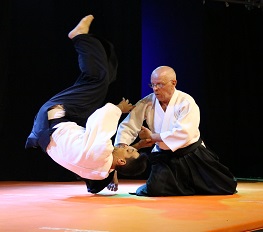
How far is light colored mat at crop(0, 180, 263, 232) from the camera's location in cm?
228

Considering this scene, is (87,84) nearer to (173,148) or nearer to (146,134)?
(146,134)

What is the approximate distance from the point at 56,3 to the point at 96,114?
2.47 metres

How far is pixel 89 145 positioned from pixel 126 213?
0.69m

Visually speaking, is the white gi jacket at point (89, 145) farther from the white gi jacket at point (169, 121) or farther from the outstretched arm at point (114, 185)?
the white gi jacket at point (169, 121)

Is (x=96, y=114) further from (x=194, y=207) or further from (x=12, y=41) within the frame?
(x=12, y=41)

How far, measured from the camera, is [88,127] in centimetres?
343

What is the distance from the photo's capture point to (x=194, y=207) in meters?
3.10

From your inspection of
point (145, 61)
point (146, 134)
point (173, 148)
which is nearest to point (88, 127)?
point (146, 134)

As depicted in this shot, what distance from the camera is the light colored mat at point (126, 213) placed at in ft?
7.48

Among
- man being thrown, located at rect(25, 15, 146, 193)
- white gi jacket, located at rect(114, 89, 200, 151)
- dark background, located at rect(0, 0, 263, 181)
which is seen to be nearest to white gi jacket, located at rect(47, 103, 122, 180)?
man being thrown, located at rect(25, 15, 146, 193)

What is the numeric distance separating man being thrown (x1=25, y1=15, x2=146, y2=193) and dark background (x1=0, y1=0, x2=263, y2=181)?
148 cm

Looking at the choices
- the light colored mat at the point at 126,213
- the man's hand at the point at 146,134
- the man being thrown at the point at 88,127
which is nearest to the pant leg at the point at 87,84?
the man being thrown at the point at 88,127

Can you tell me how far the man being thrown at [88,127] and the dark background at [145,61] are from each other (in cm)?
148

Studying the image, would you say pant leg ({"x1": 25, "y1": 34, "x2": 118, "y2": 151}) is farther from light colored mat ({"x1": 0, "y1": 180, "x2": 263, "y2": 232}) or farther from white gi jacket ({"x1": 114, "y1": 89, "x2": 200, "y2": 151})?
light colored mat ({"x1": 0, "y1": 180, "x2": 263, "y2": 232})
